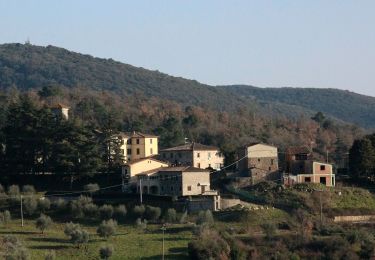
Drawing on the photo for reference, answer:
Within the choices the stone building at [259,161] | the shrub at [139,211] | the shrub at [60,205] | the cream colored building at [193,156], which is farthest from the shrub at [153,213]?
the cream colored building at [193,156]

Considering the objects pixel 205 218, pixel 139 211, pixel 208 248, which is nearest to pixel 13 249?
pixel 208 248

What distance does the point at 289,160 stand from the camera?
7506 cm

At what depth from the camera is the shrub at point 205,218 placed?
62594 millimetres

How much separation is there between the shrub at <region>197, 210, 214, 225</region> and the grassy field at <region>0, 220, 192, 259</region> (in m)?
0.88

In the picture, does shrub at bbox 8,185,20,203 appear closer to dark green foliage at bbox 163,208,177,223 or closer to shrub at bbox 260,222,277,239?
dark green foliage at bbox 163,208,177,223

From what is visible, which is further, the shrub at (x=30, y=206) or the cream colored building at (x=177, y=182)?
the cream colored building at (x=177, y=182)

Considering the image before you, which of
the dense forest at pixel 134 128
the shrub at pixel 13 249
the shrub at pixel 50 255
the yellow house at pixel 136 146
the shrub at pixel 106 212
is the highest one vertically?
the dense forest at pixel 134 128

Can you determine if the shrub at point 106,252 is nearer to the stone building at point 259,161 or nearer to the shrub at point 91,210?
the shrub at point 91,210

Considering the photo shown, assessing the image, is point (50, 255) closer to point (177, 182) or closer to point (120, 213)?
point (120, 213)

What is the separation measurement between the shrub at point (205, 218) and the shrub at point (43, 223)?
936 cm

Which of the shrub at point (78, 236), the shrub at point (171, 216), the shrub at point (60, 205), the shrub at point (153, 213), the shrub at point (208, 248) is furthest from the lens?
the shrub at point (60, 205)

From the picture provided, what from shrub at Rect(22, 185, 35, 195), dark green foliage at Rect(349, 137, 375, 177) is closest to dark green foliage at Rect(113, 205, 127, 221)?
shrub at Rect(22, 185, 35, 195)

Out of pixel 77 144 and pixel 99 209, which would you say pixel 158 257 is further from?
pixel 77 144

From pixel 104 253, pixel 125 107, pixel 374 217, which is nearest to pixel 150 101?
pixel 125 107
